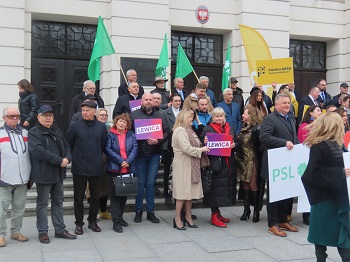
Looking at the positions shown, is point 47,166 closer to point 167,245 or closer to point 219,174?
point 167,245

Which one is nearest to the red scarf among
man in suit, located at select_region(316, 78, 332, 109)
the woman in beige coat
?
the woman in beige coat

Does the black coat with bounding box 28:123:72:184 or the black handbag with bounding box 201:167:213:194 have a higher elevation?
the black coat with bounding box 28:123:72:184

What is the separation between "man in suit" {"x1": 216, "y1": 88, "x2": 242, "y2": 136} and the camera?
847 cm

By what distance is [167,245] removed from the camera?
237 inches

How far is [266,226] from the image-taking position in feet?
23.5

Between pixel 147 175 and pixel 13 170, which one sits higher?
pixel 13 170

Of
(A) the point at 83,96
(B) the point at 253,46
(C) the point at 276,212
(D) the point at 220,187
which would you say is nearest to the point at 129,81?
(A) the point at 83,96

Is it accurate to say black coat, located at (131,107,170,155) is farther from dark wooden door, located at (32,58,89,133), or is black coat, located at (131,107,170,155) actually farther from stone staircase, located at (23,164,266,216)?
dark wooden door, located at (32,58,89,133)

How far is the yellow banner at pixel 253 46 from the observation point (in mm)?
10641

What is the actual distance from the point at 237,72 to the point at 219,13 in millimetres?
1738

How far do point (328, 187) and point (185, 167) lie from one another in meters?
2.90

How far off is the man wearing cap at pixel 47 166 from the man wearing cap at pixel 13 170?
0.50ft

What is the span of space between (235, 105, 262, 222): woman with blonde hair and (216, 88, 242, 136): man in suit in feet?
3.63

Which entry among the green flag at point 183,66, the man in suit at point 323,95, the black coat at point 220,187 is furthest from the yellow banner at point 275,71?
the black coat at point 220,187
